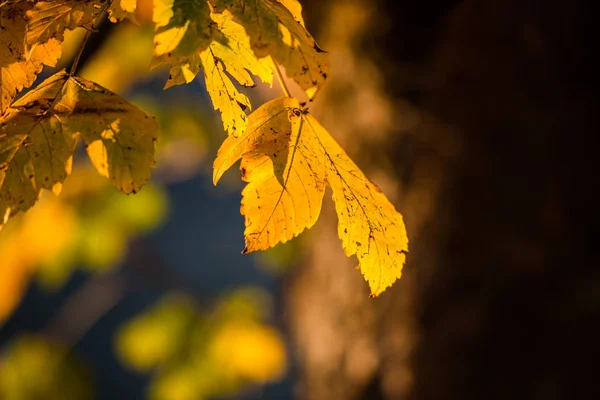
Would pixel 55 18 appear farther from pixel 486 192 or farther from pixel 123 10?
pixel 486 192

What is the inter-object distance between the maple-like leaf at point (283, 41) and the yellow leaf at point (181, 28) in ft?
0.13

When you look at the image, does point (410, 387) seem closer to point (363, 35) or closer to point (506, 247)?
point (506, 247)

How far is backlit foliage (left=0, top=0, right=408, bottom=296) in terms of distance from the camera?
0.63m

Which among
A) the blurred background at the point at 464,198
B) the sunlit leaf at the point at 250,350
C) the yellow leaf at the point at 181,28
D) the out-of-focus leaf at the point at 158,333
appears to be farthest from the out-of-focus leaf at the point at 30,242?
the yellow leaf at the point at 181,28

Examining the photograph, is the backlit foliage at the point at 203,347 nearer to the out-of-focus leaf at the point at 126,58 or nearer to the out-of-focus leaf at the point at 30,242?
the out-of-focus leaf at the point at 30,242

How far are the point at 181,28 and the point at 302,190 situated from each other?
0.90 feet

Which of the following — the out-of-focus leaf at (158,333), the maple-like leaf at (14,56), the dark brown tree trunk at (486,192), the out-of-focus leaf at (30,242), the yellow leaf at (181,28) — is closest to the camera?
the yellow leaf at (181,28)

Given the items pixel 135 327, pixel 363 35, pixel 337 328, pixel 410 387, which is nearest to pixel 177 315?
pixel 135 327

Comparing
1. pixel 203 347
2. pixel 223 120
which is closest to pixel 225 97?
pixel 223 120

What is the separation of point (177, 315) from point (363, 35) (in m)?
2.38

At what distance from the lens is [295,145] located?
79 centimetres

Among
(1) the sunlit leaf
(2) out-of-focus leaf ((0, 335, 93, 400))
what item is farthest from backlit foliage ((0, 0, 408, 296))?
(2) out-of-focus leaf ((0, 335, 93, 400))

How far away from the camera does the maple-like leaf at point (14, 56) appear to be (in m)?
0.71

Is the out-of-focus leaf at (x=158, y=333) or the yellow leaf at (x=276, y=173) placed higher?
the yellow leaf at (x=276, y=173)
